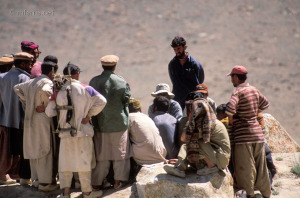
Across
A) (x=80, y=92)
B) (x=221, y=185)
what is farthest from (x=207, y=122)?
(x=80, y=92)

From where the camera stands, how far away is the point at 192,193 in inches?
223

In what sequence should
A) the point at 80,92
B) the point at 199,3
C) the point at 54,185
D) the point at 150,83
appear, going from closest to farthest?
1. the point at 80,92
2. the point at 54,185
3. the point at 150,83
4. the point at 199,3

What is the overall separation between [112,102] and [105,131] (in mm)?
418

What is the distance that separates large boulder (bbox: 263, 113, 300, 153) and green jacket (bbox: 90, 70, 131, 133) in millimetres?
3216

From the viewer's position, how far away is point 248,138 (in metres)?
6.16

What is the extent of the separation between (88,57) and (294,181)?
23.1 meters

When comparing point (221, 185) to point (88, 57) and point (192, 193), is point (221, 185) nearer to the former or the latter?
point (192, 193)

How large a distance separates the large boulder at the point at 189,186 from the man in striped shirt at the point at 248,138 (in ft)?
1.16

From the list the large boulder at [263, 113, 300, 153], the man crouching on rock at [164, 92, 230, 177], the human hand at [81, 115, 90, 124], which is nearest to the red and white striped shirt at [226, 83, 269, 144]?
the man crouching on rock at [164, 92, 230, 177]

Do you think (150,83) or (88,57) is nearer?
(150,83)

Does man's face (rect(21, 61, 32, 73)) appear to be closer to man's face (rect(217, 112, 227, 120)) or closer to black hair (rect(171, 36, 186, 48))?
black hair (rect(171, 36, 186, 48))

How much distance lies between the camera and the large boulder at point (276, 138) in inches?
334

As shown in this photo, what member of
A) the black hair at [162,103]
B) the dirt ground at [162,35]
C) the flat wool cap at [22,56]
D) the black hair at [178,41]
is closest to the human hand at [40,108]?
the flat wool cap at [22,56]

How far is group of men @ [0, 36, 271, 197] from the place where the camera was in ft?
19.3
